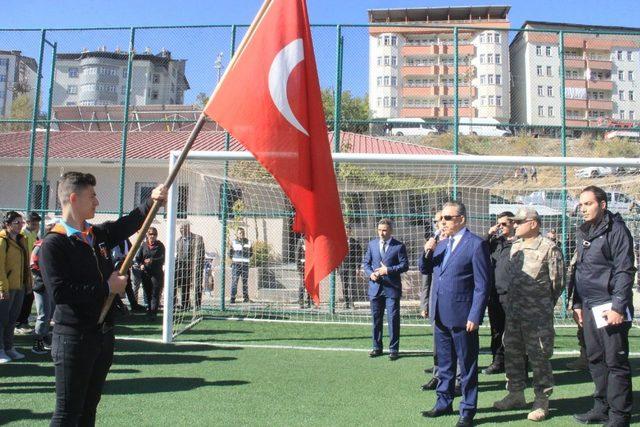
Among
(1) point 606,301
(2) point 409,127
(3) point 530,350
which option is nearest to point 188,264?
(2) point 409,127

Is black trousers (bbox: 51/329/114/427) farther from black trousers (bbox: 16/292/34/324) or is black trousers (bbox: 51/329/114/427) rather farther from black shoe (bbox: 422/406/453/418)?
black trousers (bbox: 16/292/34/324)

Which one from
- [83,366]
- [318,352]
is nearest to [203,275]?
[318,352]

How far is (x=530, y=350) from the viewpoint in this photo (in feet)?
Result: 16.7

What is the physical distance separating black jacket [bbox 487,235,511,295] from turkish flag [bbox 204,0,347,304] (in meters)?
2.78

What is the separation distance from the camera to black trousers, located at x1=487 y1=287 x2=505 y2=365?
6.73m

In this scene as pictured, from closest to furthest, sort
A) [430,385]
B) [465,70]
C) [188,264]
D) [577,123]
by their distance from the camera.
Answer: [430,385]
[188,264]
[577,123]
[465,70]

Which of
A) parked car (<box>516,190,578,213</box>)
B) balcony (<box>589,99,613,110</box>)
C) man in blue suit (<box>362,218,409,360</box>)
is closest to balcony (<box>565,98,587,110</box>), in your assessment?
balcony (<box>589,99,613,110</box>)

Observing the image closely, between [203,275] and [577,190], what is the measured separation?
7.18 meters

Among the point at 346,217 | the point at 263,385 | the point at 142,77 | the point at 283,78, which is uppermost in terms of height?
the point at 142,77

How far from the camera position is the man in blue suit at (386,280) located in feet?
24.0

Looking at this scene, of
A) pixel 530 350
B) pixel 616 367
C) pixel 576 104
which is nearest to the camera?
pixel 616 367

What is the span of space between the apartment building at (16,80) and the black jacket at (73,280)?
10632 mm

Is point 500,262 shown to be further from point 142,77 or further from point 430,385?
point 142,77

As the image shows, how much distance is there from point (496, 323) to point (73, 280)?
5.28 meters
